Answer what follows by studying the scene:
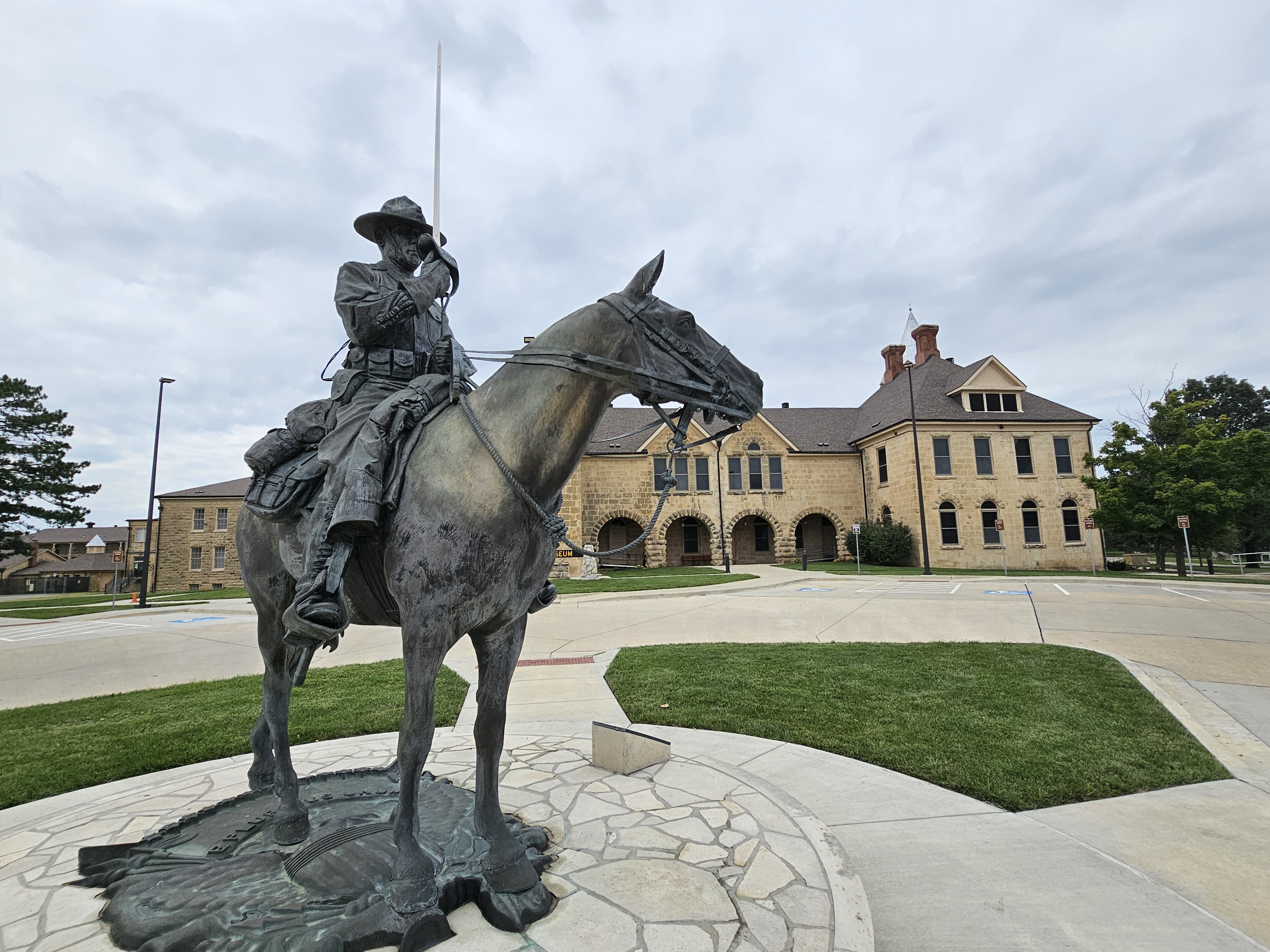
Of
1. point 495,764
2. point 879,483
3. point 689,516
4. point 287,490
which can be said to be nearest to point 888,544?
point 879,483

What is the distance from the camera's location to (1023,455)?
98.8 ft

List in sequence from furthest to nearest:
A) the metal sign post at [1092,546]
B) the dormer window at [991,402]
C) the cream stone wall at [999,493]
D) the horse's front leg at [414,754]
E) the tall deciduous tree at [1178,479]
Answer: the dormer window at [991,402], the cream stone wall at [999,493], the metal sign post at [1092,546], the tall deciduous tree at [1178,479], the horse's front leg at [414,754]

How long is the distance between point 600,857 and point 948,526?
3040 centimetres

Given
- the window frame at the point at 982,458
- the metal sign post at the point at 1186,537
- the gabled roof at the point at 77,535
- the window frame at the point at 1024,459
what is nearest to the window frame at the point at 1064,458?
the window frame at the point at 1024,459

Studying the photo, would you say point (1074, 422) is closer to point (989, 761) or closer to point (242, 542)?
point (989, 761)

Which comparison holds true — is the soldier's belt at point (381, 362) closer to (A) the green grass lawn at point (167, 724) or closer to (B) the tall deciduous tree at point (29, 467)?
(A) the green grass lawn at point (167, 724)

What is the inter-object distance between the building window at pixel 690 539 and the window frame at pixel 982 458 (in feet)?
48.5

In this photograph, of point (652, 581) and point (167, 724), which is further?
point (652, 581)

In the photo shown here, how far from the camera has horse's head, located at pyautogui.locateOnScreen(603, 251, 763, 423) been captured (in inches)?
112

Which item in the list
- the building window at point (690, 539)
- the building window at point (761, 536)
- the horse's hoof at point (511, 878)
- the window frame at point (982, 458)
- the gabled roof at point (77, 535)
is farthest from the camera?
the gabled roof at point (77, 535)

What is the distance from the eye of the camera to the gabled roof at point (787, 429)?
3134 centimetres

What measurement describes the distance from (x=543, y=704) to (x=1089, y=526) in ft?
92.9

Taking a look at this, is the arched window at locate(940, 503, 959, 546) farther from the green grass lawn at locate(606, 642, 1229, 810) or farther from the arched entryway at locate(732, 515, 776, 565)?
the green grass lawn at locate(606, 642, 1229, 810)

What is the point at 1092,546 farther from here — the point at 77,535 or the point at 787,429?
the point at 77,535
